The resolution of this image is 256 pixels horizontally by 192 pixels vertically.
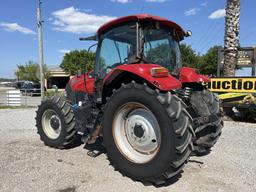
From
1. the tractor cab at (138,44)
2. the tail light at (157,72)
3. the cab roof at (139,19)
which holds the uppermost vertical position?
the cab roof at (139,19)

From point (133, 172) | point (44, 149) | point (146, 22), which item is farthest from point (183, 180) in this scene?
point (44, 149)

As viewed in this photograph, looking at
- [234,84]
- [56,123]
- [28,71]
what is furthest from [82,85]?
[28,71]

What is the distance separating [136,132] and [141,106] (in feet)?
1.45

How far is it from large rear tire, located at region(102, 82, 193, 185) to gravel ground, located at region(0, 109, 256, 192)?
0.28 meters

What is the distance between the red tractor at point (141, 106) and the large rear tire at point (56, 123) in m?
0.02

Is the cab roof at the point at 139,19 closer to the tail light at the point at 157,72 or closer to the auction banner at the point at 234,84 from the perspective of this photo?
the tail light at the point at 157,72

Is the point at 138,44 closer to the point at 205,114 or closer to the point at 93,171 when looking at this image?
the point at 205,114

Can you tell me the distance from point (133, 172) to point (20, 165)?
83.0 inches

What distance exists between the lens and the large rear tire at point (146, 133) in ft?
11.9

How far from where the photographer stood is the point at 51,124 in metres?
5.98

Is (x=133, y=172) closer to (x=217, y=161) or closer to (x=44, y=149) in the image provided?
(x=217, y=161)

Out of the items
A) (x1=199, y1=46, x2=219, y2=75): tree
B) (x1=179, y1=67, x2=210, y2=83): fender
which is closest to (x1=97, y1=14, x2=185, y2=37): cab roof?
(x1=179, y1=67, x2=210, y2=83): fender

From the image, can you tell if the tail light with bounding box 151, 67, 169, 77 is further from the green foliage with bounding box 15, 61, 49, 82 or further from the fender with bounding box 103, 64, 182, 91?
the green foliage with bounding box 15, 61, 49, 82

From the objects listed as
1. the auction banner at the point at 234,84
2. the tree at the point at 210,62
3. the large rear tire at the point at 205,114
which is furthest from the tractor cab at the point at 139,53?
the tree at the point at 210,62
